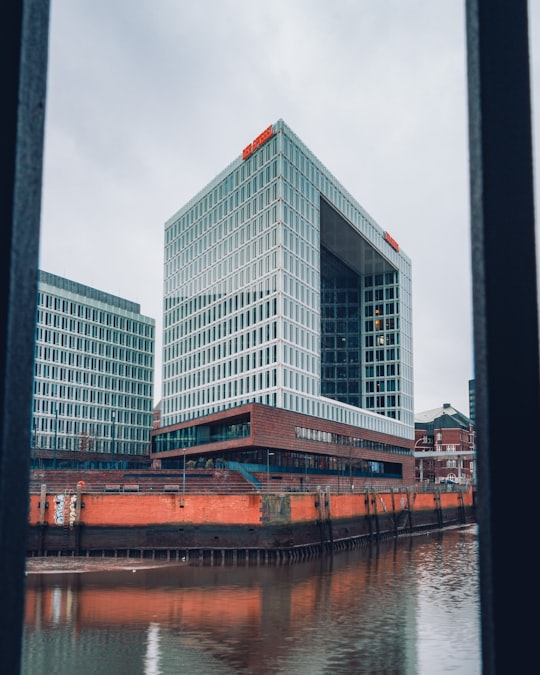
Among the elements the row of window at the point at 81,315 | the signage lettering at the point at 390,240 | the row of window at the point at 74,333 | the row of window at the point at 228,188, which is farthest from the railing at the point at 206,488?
the row of window at the point at 81,315

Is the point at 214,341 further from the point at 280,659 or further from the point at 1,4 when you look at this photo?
the point at 1,4

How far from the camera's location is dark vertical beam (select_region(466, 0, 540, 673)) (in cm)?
242

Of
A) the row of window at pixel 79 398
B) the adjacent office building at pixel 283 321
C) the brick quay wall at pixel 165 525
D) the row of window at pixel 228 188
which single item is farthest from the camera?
the row of window at pixel 79 398

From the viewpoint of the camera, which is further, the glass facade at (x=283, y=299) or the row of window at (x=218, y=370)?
the row of window at (x=218, y=370)

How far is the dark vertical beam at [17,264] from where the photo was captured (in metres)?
2.35

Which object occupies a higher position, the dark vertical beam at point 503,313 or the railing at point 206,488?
the dark vertical beam at point 503,313

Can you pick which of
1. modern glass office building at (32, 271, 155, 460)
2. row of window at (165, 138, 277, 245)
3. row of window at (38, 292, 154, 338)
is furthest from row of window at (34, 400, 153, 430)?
row of window at (165, 138, 277, 245)

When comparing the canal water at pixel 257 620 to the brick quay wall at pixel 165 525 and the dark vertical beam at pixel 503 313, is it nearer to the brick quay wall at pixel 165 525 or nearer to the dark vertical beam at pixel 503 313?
the brick quay wall at pixel 165 525

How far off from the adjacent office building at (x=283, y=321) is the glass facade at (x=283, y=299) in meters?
0.22

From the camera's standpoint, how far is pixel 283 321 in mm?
87750

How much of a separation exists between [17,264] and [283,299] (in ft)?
281

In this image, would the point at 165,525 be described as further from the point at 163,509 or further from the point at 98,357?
the point at 98,357

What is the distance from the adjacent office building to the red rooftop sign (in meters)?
0.33

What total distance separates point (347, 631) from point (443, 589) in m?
12.9
